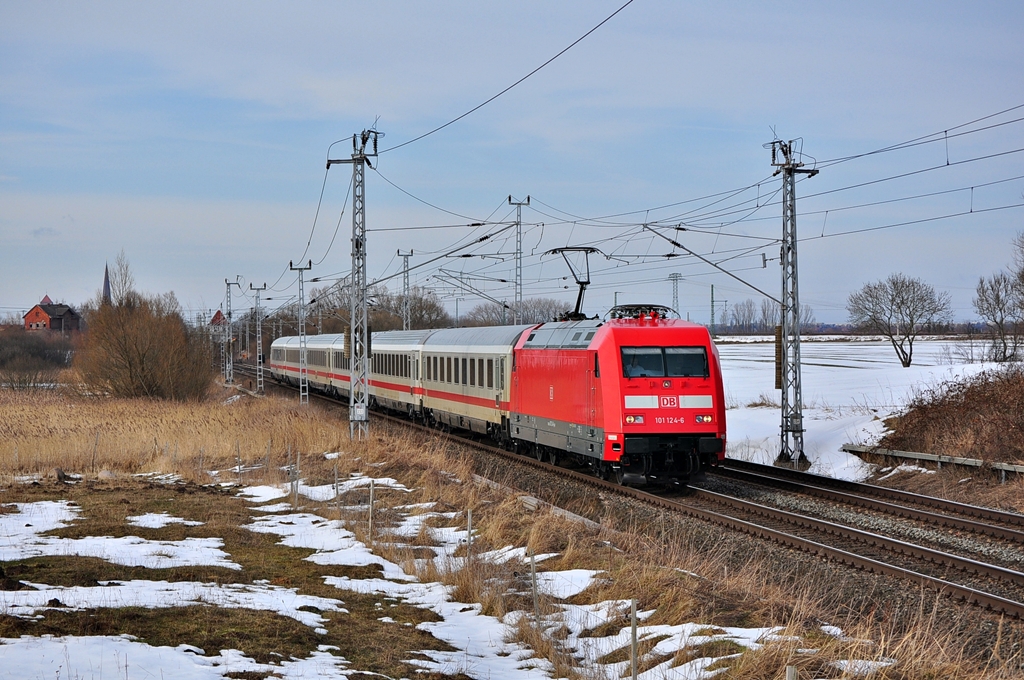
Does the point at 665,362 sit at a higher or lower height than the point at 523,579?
higher

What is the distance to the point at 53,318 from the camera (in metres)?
153

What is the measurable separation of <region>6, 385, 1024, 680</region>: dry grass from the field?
0.04 meters

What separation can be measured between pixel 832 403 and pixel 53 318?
146 m

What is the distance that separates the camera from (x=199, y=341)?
5303 centimetres

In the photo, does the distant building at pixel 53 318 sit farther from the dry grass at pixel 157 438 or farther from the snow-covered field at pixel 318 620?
the snow-covered field at pixel 318 620

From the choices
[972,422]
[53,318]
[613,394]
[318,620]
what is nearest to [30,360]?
[613,394]

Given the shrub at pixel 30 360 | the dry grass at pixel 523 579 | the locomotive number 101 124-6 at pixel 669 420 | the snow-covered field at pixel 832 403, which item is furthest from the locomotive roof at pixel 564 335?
the shrub at pixel 30 360

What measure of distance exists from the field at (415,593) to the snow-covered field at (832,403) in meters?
8.97

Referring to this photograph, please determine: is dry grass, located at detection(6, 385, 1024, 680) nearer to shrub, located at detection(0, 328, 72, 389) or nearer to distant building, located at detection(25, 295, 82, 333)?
shrub, located at detection(0, 328, 72, 389)

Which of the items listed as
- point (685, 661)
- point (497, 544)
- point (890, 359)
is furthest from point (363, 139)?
point (890, 359)

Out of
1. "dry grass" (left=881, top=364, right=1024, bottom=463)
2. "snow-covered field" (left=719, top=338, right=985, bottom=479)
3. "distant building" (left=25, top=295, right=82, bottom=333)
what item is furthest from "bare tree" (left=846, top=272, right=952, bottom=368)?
"distant building" (left=25, top=295, right=82, bottom=333)

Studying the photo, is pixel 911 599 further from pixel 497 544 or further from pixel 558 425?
pixel 558 425

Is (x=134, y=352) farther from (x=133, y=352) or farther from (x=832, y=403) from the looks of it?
(x=832, y=403)

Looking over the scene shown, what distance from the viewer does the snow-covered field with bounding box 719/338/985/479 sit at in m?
24.9
